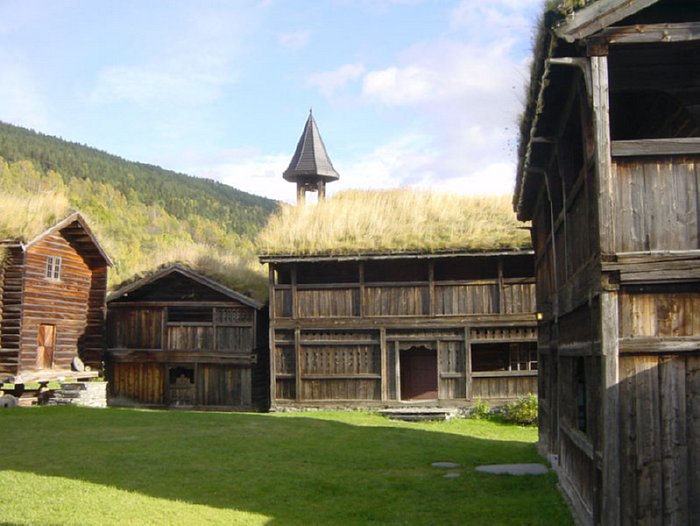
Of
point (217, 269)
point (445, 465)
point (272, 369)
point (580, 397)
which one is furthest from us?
point (217, 269)

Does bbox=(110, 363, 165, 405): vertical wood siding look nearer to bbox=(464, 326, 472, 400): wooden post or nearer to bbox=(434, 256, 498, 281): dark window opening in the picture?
bbox=(434, 256, 498, 281): dark window opening

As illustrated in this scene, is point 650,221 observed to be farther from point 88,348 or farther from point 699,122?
point 88,348

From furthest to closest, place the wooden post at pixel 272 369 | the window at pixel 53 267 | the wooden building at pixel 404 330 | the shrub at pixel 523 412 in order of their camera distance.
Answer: the window at pixel 53 267 < the wooden post at pixel 272 369 < the wooden building at pixel 404 330 < the shrub at pixel 523 412

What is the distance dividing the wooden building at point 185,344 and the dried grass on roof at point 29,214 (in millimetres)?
3609

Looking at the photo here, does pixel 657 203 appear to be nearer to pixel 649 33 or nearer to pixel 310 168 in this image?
pixel 649 33

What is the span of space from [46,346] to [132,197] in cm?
7678

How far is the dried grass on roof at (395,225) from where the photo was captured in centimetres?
2616

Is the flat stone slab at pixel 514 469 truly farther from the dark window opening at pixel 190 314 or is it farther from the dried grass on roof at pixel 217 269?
the dark window opening at pixel 190 314

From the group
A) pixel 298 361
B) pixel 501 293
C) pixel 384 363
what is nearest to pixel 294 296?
pixel 298 361

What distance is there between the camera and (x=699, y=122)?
9570 mm

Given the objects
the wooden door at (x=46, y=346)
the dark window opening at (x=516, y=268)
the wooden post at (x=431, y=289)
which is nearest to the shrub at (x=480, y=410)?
the wooden post at (x=431, y=289)

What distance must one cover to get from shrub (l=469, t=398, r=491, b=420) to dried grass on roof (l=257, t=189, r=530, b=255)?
4.98 m

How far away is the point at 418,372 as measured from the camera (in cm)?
2764

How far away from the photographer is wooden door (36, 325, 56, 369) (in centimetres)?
2805
